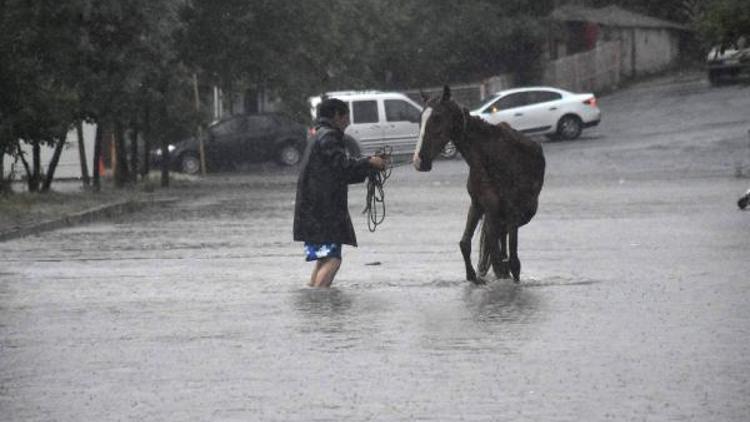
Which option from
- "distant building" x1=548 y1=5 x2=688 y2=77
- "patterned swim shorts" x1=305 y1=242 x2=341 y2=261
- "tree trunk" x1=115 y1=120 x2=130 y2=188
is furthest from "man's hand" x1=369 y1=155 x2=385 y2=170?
"distant building" x1=548 y1=5 x2=688 y2=77

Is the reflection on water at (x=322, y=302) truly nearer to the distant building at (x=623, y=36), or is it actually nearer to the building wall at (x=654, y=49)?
the distant building at (x=623, y=36)

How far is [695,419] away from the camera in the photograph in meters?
9.02

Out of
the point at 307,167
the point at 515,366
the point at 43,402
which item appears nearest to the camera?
the point at 43,402

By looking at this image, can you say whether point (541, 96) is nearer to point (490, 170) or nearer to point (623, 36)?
point (623, 36)

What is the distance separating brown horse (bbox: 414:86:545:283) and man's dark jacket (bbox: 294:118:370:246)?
62 centimetres

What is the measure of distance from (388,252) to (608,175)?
18794 millimetres

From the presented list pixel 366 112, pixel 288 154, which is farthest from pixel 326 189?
pixel 288 154

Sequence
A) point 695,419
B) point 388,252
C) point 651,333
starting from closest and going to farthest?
point 695,419
point 651,333
point 388,252

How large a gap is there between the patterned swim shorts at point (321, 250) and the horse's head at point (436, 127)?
0.94 metres

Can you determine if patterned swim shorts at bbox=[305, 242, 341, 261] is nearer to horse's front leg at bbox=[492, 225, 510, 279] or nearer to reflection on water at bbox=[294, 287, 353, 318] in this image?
reflection on water at bbox=[294, 287, 353, 318]

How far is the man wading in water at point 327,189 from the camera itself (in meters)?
15.9

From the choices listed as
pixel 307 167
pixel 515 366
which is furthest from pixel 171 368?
pixel 307 167

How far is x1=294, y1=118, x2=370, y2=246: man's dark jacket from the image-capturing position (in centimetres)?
1585

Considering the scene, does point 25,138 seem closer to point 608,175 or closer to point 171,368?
point 608,175
